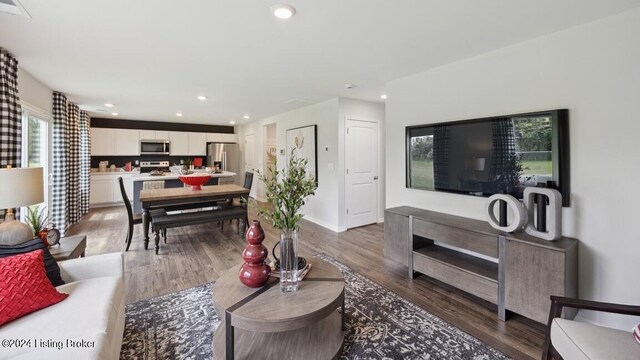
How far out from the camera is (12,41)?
2480mm

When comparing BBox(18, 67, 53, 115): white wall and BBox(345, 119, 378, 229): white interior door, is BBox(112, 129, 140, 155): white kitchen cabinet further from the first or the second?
BBox(345, 119, 378, 229): white interior door

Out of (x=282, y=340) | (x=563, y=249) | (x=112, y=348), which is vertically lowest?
(x=282, y=340)

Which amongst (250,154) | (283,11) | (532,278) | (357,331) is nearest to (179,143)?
(250,154)

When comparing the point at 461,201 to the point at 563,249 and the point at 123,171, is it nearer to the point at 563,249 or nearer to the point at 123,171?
the point at 563,249

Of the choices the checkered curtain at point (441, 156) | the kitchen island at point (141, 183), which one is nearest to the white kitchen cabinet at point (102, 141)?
the kitchen island at point (141, 183)

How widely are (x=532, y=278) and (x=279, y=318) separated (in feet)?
6.36

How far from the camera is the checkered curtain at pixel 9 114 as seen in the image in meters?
2.56

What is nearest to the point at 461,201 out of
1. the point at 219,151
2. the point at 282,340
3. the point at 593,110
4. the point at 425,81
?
the point at 593,110

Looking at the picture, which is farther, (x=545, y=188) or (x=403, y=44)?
(x=403, y=44)

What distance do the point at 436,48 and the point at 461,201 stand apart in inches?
63.1

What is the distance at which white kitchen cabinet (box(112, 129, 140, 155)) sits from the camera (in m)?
7.31

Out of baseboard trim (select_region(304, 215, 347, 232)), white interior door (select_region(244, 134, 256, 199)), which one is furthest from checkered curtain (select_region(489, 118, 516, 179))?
white interior door (select_region(244, 134, 256, 199))

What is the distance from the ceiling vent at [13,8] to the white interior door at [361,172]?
3.83 meters

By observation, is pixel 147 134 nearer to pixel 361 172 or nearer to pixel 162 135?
pixel 162 135
